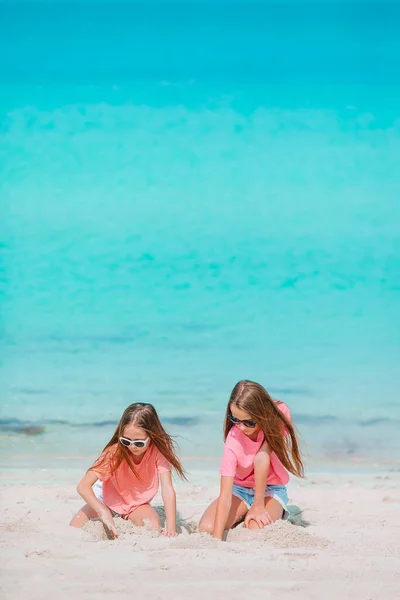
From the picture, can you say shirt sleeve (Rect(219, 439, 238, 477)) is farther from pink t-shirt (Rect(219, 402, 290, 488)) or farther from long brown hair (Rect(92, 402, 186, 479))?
long brown hair (Rect(92, 402, 186, 479))

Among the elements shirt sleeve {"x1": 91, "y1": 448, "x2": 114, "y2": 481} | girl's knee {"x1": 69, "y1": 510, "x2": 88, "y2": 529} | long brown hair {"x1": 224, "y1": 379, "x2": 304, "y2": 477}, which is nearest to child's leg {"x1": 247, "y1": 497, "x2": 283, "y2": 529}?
long brown hair {"x1": 224, "y1": 379, "x2": 304, "y2": 477}

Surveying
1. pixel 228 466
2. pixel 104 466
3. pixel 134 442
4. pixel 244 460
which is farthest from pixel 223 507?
pixel 104 466

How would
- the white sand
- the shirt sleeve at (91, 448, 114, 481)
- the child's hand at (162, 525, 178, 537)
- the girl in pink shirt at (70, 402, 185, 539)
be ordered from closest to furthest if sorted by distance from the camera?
the white sand
the child's hand at (162, 525, 178, 537)
the girl in pink shirt at (70, 402, 185, 539)
the shirt sleeve at (91, 448, 114, 481)

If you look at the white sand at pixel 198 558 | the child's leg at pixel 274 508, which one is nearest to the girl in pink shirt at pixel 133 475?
the white sand at pixel 198 558

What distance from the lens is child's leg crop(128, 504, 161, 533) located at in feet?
14.0

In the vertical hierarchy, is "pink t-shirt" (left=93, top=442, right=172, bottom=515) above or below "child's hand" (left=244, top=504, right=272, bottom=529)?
above

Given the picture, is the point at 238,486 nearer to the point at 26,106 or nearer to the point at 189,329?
the point at 189,329

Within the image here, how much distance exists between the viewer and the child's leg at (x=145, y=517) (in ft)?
14.0

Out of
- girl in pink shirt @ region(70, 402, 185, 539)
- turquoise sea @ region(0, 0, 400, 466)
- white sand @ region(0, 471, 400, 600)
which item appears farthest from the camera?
turquoise sea @ region(0, 0, 400, 466)

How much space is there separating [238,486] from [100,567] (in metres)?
1.52

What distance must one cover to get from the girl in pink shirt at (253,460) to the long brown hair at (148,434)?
0.97 feet

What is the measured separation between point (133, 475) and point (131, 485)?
0.06 m

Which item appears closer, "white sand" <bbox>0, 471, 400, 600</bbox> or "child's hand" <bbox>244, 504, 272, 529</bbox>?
"white sand" <bbox>0, 471, 400, 600</bbox>

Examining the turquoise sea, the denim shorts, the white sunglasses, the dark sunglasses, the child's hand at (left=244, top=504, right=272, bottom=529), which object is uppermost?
the turquoise sea
